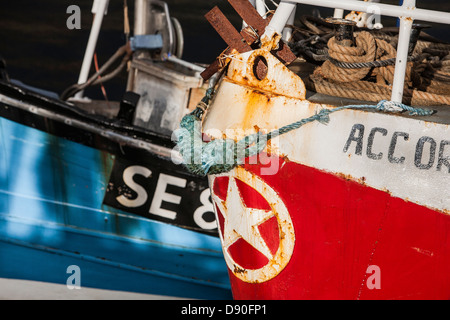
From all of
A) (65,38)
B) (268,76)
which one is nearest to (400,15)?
(268,76)

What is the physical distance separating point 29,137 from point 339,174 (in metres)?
2.88

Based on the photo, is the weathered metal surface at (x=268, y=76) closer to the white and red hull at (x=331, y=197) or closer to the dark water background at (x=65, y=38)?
the white and red hull at (x=331, y=197)

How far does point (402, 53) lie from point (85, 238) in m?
3.34

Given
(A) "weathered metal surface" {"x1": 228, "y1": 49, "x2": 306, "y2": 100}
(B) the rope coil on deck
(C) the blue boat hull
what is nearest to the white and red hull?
(A) "weathered metal surface" {"x1": 228, "y1": 49, "x2": 306, "y2": 100}

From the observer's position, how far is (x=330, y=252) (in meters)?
3.04

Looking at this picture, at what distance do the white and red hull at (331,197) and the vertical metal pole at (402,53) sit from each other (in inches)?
5.5

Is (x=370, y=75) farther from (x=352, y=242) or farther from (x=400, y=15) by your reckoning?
(x=352, y=242)

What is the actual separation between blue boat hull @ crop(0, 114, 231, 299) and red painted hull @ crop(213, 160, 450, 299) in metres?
2.05

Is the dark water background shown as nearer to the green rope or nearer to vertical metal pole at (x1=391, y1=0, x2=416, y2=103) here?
the green rope

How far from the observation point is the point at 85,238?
5.12 m

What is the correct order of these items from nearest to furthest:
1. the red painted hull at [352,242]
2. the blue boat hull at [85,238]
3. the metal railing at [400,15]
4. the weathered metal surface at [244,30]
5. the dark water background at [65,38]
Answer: the metal railing at [400,15], the red painted hull at [352,242], the weathered metal surface at [244,30], the blue boat hull at [85,238], the dark water background at [65,38]

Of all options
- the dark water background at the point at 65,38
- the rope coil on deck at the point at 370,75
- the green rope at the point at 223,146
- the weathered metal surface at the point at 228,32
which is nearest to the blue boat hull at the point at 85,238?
the green rope at the point at 223,146

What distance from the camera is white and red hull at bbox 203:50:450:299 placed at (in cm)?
274

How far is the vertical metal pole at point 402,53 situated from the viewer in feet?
8.84
